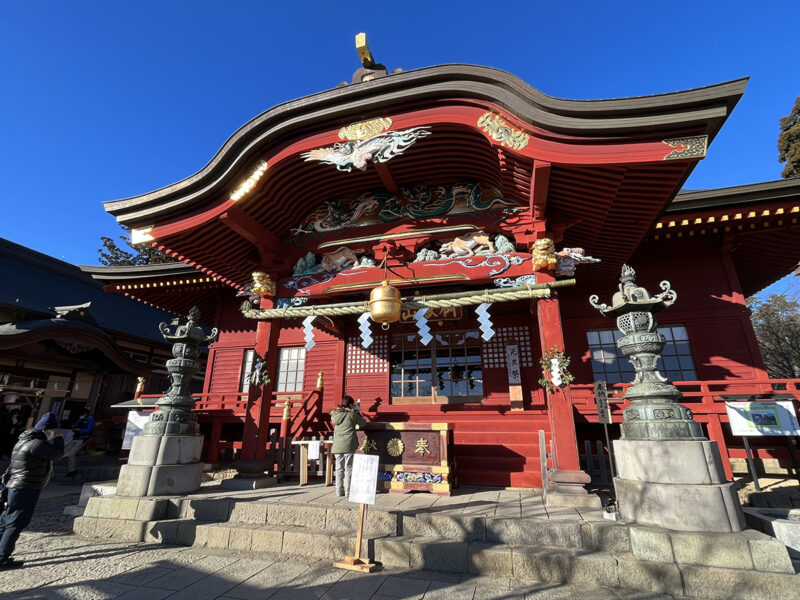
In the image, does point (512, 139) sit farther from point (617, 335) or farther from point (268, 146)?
point (617, 335)

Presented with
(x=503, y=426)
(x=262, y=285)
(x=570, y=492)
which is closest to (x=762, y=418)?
(x=570, y=492)

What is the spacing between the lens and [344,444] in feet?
20.3

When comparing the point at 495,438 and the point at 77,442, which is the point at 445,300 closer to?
the point at 495,438

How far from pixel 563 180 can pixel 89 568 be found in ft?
27.6

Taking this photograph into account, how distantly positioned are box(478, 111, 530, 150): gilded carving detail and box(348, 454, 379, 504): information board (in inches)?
207

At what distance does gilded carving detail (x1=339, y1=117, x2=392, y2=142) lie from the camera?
7020mm

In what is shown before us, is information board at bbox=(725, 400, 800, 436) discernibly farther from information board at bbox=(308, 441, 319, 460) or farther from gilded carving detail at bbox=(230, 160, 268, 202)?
gilded carving detail at bbox=(230, 160, 268, 202)

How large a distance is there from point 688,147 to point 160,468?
920cm

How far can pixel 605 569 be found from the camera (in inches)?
146

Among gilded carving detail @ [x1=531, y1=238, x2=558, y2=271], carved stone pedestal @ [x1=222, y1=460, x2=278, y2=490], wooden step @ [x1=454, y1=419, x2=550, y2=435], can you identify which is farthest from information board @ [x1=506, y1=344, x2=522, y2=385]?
carved stone pedestal @ [x1=222, y1=460, x2=278, y2=490]

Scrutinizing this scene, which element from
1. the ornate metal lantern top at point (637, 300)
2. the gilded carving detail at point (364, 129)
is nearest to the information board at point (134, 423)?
the gilded carving detail at point (364, 129)

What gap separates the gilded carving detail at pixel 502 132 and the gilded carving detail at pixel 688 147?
2.01 metres

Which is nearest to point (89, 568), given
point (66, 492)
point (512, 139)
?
point (66, 492)

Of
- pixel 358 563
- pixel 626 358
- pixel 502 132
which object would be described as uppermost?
pixel 502 132
